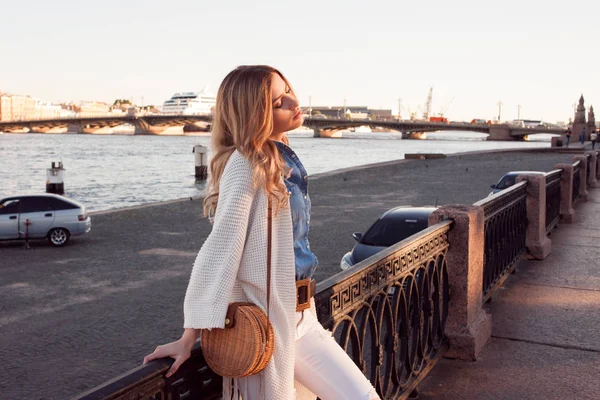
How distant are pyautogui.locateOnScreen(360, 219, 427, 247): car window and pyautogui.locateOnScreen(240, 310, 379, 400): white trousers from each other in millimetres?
6326

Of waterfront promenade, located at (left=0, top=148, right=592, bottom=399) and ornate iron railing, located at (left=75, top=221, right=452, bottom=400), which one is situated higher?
ornate iron railing, located at (left=75, top=221, right=452, bottom=400)

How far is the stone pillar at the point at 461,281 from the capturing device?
4.87 meters

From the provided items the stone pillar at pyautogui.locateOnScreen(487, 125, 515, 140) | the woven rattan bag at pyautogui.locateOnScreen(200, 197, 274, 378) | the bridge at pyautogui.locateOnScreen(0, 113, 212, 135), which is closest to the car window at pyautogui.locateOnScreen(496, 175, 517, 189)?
the woven rattan bag at pyautogui.locateOnScreen(200, 197, 274, 378)

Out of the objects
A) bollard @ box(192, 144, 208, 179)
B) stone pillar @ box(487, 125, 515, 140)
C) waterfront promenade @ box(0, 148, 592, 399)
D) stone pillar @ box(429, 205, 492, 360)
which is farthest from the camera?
stone pillar @ box(487, 125, 515, 140)

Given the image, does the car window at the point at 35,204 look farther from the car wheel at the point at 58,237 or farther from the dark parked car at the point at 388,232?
the dark parked car at the point at 388,232

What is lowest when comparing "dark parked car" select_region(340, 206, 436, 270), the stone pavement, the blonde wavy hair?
the stone pavement

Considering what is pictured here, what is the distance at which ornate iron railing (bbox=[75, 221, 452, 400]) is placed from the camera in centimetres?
191

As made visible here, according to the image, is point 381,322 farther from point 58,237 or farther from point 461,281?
point 58,237

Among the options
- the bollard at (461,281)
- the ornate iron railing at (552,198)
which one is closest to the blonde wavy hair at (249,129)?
the bollard at (461,281)

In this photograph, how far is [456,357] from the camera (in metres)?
4.92

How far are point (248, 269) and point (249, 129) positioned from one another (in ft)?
1.39

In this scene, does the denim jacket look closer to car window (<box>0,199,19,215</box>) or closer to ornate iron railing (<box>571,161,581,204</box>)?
ornate iron railing (<box>571,161,581,204</box>)

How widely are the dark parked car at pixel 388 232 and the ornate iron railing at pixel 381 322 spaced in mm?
3626

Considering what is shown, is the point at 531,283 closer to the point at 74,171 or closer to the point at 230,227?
the point at 230,227
